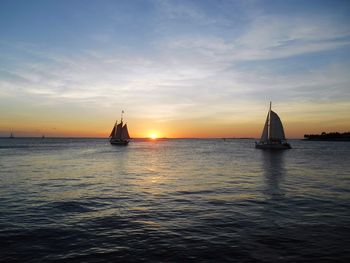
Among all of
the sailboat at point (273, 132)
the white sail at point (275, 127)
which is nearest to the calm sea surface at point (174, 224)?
the white sail at point (275, 127)

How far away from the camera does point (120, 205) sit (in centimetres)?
1864

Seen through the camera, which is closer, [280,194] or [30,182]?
[280,194]

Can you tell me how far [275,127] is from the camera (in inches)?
3546

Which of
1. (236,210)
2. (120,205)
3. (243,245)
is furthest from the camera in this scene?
(120,205)

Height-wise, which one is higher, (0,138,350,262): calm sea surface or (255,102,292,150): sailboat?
(255,102,292,150): sailboat

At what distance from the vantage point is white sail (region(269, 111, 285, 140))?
9012cm

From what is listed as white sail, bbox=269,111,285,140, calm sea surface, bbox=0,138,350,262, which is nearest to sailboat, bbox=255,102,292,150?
white sail, bbox=269,111,285,140

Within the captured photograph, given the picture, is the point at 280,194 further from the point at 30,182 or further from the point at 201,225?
the point at 30,182

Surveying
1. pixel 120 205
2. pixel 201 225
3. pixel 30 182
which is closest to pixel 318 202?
pixel 201 225

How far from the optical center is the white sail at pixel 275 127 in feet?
296

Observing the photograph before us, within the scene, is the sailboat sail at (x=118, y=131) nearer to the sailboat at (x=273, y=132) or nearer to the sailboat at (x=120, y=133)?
the sailboat at (x=120, y=133)

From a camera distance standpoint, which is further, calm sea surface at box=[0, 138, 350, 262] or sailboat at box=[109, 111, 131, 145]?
sailboat at box=[109, 111, 131, 145]

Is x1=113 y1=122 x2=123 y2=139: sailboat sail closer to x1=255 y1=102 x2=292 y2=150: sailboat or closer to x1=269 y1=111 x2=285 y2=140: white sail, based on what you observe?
x1=255 y1=102 x2=292 y2=150: sailboat

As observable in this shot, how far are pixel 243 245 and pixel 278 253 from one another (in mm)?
1382
